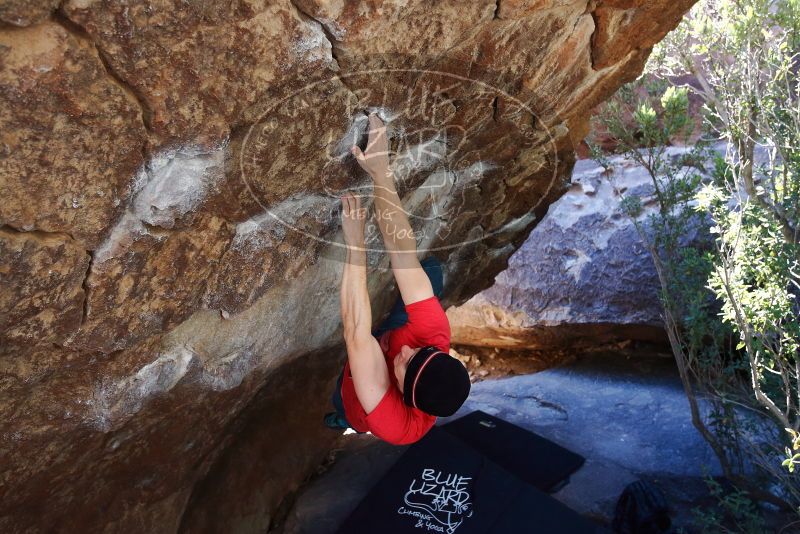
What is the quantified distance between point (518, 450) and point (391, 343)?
1716mm

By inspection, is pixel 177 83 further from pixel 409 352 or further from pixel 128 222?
pixel 409 352

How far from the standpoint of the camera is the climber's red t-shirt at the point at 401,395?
243 cm

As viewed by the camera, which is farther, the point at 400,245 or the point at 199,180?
the point at 400,245

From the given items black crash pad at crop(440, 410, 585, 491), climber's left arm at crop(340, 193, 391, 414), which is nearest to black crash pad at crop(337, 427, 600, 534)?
black crash pad at crop(440, 410, 585, 491)

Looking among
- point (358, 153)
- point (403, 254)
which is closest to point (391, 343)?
point (403, 254)

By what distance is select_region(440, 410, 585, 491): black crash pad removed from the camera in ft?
12.3

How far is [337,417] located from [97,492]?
3.26ft

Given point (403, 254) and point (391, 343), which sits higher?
point (403, 254)

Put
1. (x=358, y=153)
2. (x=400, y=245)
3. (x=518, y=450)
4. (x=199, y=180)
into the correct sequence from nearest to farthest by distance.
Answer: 1. (x=199, y=180)
2. (x=358, y=153)
3. (x=400, y=245)
4. (x=518, y=450)

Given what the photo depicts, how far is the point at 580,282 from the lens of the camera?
586 centimetres

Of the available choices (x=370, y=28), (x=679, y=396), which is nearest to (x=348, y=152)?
(x=370, y=28)

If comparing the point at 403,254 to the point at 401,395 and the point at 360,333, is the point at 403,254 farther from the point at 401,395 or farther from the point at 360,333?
the point at 401,395

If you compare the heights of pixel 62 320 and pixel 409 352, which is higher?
A: pixel 62 320

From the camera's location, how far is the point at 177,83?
1545 mm
